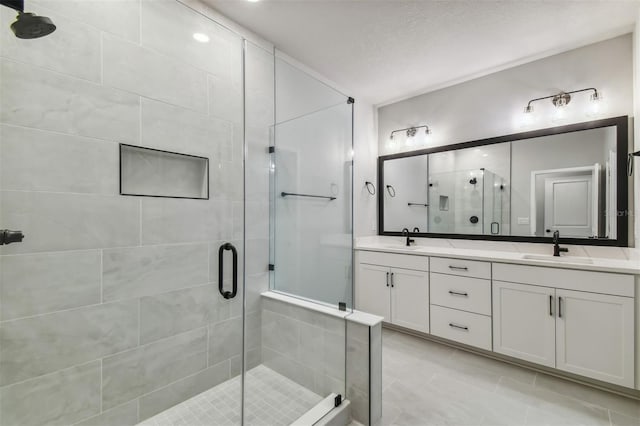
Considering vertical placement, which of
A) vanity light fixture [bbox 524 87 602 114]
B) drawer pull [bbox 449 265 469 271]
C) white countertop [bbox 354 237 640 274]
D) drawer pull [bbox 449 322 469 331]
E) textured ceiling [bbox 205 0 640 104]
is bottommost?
drawer pull [bbox 449 322 469 331]

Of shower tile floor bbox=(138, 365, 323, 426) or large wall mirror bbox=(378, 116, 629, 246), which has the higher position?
large wall mirror bbox=(378, 116, 629, 246)

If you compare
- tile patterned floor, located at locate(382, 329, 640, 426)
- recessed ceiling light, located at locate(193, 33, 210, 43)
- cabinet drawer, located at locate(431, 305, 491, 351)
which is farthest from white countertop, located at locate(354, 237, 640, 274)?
recessed ceiling light, located at locate(193, 33, 210, 43)

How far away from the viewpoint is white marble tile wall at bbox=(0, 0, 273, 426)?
118 centimetres

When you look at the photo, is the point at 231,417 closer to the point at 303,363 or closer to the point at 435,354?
the point at 303,363

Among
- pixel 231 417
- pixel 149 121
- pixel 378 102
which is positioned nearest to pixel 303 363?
pixel 231 417

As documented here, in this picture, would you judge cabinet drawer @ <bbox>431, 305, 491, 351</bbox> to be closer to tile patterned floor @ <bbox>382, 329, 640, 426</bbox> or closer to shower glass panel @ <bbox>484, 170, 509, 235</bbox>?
tile patterned floor @ <bbox>382, 329, 640, 426</bbox>

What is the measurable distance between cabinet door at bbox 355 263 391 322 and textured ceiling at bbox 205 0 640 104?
2.02 meters

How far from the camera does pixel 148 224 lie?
1.55m

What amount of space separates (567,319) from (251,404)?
2141mm

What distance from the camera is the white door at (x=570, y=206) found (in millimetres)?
2322

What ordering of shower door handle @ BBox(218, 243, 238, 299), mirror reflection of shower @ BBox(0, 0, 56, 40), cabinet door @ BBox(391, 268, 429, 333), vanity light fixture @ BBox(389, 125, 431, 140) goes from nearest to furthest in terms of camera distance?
mirror reflection of shower @ BBox(0, 0, 56, 40), shower door handle @ BBox(218, 243, 238, 299), cabinet door @ BBox(391, 268, 429, 333), vanity light fixture @ BBox(389, 125, 431, 140)

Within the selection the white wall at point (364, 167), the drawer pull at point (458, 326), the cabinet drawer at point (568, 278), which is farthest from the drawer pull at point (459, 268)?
the white wall at point (364, 167)

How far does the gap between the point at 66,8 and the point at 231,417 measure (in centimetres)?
215

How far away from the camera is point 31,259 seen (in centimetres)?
120
